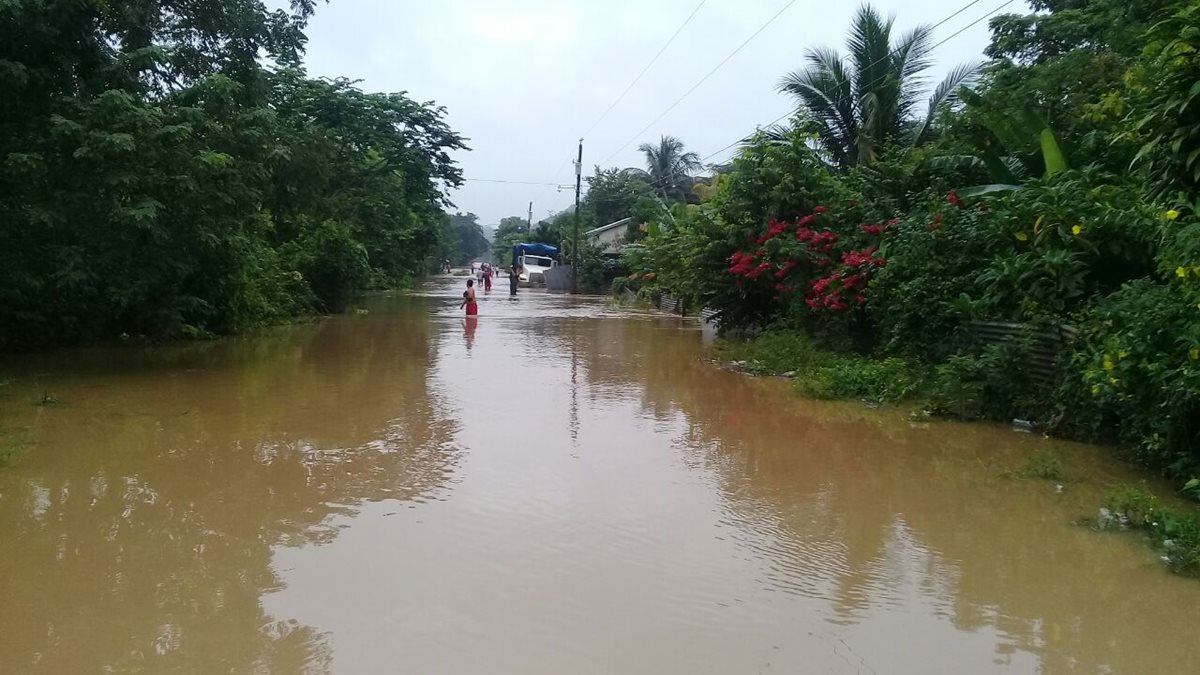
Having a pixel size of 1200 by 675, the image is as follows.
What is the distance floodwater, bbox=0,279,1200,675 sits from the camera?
4.36 meters

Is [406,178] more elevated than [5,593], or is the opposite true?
[406,178]

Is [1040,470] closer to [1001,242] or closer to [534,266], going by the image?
[1001,242]

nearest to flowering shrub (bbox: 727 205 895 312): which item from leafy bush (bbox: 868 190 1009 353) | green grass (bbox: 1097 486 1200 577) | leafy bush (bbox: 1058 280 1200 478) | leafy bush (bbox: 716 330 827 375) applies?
leafy bush (bbox: 868 190 1009 353)

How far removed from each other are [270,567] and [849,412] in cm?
738

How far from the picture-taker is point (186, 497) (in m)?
6.74

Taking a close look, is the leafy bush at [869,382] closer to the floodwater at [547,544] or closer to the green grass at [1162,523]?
the floodwater at [547,544]

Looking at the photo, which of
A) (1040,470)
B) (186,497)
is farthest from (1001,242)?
(186,497)

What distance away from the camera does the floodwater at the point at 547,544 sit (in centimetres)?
436

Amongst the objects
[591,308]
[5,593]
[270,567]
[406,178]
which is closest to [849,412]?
[270,567]

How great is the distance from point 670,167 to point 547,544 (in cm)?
5182

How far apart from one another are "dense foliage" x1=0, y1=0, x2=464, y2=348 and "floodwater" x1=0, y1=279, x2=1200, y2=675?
2128 millimetres

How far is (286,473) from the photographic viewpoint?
7488 mm

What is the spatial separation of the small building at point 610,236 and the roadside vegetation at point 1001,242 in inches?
1189

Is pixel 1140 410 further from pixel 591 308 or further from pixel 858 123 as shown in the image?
pixel 591 308
